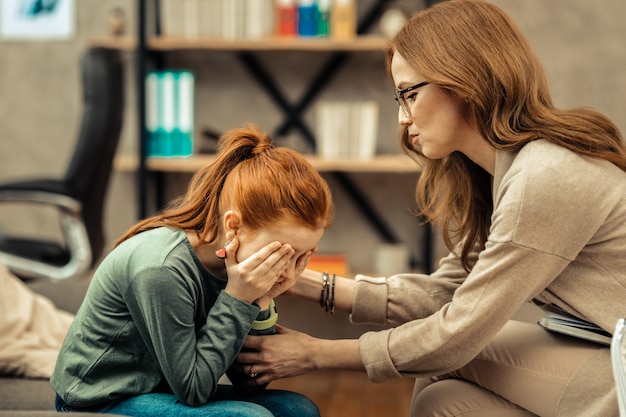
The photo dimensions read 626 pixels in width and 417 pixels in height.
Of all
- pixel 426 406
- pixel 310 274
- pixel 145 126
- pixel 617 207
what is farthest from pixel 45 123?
pixel 617 207

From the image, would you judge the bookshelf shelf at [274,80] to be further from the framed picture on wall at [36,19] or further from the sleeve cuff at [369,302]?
the sleeve cuff at [369,302]

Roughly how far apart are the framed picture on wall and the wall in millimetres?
36

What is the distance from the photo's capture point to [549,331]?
1.59 m

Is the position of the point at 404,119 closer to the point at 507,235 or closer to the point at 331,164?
the point at 507,235

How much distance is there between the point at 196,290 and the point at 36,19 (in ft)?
8.33

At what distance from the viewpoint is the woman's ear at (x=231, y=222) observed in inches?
50.1

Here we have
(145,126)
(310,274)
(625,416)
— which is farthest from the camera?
(145,126)

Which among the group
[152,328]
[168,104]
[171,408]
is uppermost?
[168,104]

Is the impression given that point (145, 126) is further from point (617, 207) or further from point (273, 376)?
point (617, 207)

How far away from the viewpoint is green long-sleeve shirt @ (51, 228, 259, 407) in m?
1.24

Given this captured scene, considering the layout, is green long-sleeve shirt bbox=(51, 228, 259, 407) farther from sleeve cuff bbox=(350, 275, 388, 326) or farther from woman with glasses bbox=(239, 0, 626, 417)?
sleeve cuff bbox=(350, 275, 388, 326)

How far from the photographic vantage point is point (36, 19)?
137 inches

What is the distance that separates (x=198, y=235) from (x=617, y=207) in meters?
0.69

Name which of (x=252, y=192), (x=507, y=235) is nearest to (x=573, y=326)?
(x=507, y=235)
